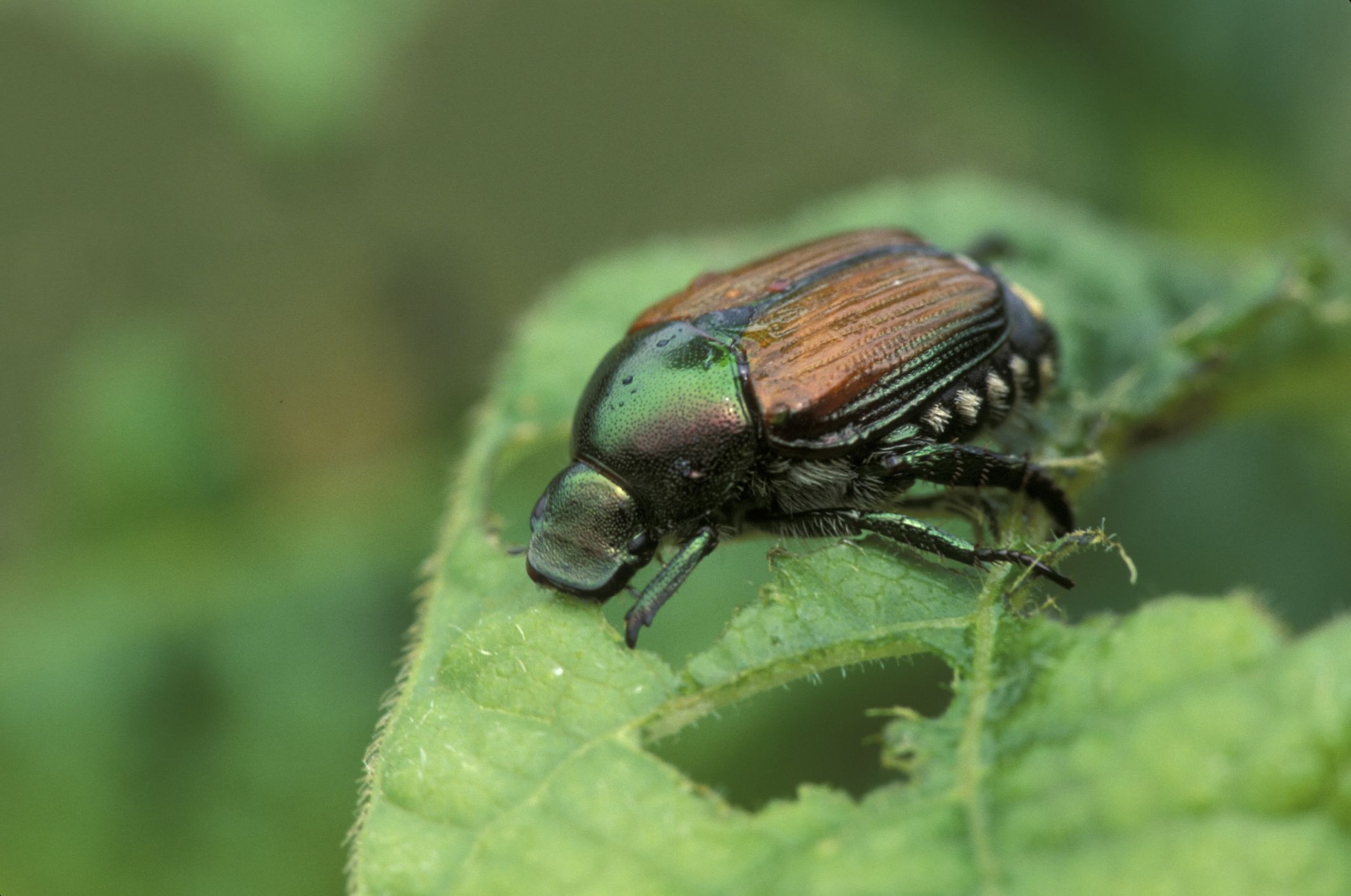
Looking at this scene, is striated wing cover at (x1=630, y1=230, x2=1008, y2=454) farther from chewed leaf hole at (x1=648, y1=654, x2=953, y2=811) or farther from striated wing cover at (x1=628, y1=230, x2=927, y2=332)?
chewed leaf hole at (x1=648, y1=654, x2=953, y2=811)

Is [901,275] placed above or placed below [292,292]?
above

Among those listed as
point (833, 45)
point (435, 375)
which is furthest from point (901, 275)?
point (435, 375)

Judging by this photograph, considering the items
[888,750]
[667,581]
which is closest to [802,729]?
[667,581]

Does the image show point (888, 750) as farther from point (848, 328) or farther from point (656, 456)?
point (848, 328)

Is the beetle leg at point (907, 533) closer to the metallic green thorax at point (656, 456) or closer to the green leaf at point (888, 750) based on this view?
the green leaf at point (888, 750)

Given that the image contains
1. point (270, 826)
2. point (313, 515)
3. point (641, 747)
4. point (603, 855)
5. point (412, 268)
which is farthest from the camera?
point (412, 268)

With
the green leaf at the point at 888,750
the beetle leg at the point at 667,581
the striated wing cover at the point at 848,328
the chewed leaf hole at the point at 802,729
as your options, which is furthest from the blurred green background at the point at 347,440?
the striated wing cover at the point at 848,328

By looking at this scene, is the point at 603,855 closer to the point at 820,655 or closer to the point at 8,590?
the point at 820,655
